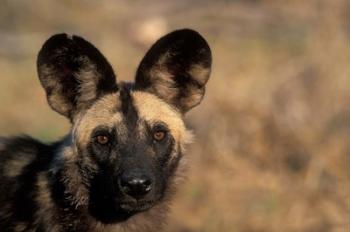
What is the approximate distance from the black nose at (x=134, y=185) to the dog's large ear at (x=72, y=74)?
0.53 m

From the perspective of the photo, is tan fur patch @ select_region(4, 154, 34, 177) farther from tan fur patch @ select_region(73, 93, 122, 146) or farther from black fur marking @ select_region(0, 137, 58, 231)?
tan fur patch @ select_region(73, 93, 122, 146)

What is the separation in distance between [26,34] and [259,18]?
3.55m

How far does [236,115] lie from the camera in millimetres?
7480

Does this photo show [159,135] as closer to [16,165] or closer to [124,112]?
[124,112]

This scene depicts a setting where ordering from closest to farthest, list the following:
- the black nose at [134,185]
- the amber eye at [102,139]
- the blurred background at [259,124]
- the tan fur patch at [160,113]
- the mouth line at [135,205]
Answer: the black nose at [134,185], the mouth line at [135,205], the amber eye at [102,139], the tan fur patch at [160,113], the blurred background at [259,124]

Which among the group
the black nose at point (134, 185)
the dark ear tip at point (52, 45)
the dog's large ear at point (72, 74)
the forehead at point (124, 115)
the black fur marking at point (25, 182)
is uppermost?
the dark ear tip at point (52, 45)

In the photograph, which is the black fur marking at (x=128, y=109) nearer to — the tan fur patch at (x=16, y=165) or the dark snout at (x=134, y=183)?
the dark snout at (x=134, y=183)

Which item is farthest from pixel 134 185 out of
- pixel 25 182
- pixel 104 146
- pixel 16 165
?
pixel 16 165

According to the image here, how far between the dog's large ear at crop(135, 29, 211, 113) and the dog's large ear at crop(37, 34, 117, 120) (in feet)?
0.61

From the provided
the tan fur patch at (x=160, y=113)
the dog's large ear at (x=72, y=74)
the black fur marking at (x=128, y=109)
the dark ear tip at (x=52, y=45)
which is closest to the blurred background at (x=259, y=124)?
the tan fur patch at (x=160, y=113)

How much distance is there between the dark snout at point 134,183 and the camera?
12.4ft

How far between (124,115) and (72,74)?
1.01 ft

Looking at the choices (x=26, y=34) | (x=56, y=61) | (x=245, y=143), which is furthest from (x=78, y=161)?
(x=26, y=34)

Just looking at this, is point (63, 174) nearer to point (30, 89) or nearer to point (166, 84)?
point (166, 84)
